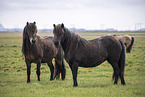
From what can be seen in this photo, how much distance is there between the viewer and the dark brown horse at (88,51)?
7.54 metres

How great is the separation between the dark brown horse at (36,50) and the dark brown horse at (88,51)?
140cm

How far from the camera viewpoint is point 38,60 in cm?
884

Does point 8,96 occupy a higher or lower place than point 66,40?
lower

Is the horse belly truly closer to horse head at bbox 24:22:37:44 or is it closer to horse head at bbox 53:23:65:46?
horse head at bbox 53:23:65:46

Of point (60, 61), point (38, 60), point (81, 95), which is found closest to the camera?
point (81, 95)

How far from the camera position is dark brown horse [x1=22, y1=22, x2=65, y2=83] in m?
8.22

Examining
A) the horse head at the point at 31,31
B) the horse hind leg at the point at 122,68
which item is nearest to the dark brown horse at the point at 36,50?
the horse head at the point at 31,31

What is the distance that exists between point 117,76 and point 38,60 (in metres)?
3.66

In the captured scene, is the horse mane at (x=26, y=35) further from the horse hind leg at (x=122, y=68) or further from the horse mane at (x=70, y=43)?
the horse hind leg at (x=122, y=68)

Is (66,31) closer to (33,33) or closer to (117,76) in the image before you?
(33,33)

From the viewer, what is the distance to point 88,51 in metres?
7.80

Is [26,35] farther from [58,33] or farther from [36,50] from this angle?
[58,33]

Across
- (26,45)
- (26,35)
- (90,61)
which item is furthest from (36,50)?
(90,61)

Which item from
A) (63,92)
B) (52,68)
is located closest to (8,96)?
(63,92)
